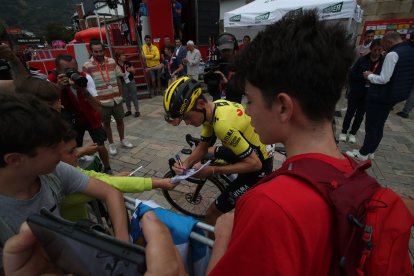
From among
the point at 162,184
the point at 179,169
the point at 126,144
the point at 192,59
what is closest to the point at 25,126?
the point at 162,184

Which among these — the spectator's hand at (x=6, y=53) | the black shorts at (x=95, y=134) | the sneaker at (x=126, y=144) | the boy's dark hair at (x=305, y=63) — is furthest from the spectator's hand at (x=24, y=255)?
the sneaker at (x=126, y=144)

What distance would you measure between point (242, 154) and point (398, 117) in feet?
23.9

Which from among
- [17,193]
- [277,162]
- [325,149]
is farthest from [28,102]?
[277,162]

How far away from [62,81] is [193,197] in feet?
8.13

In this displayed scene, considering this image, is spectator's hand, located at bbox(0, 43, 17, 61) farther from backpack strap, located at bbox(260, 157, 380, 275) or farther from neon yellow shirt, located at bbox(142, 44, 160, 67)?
neon yellow shirt, located at bbox(142, 44, 160, 67)

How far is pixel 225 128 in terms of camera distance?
80.1 inches

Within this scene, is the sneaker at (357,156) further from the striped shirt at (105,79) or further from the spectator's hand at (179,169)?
the striped shirt at (105,79)

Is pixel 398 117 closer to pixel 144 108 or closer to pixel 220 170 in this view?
pixel 220 170

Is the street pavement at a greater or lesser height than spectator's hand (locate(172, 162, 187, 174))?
lesser

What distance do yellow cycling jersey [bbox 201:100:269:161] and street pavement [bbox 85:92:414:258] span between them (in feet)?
5.95

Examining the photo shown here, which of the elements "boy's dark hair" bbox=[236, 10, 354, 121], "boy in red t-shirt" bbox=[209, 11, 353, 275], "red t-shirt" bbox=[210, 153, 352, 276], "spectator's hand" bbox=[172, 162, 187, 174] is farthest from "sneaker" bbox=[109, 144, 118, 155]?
"red t-shirt" bbox=[210, 153, 352, 276]

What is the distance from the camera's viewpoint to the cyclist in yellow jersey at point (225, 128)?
6.75 ft

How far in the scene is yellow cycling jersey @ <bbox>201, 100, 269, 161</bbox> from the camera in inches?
79.9

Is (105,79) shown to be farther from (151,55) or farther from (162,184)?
(151,55)
